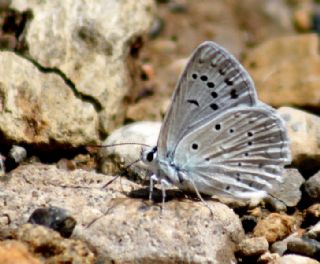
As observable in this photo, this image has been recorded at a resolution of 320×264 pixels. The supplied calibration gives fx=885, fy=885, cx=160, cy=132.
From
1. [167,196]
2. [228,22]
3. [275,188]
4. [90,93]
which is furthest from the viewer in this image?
[228,22]

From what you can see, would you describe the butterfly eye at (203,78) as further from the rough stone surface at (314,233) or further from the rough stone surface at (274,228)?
the rough stone surface at (314,233)

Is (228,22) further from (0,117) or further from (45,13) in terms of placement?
(0,117)

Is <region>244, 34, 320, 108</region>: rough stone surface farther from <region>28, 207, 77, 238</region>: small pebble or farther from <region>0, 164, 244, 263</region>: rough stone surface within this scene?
<region>28, 207, 77, 238</region>: small pebble

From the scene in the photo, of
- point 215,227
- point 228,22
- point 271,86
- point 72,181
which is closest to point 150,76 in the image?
point 271,86

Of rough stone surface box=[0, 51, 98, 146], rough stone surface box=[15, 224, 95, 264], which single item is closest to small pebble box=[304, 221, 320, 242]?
rough stone surface box=[15, 224, 95, 264]

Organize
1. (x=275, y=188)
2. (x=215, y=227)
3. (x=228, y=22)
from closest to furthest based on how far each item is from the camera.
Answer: (x=215, y=227) < (x=275, y=188) < (x=228, y=22)

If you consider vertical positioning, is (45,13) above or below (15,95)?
above
